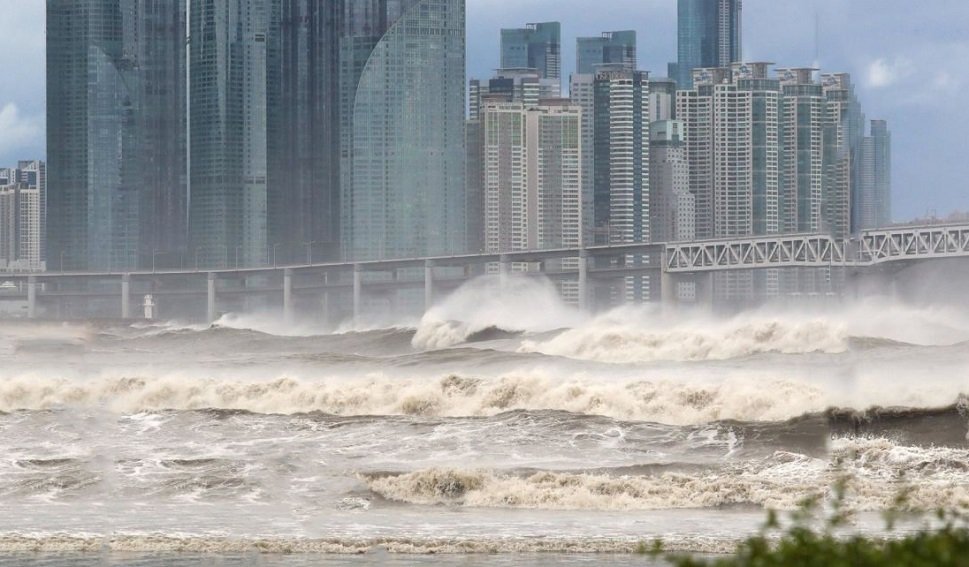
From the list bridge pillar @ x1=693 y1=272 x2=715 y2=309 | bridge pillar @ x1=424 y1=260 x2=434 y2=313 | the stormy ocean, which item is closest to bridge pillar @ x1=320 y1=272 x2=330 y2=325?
bridge pillar @ x1=424 y1=260 x2=434 y2=313

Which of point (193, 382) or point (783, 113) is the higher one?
point (783, 113)

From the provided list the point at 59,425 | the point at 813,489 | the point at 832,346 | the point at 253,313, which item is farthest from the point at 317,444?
the point at 253,313

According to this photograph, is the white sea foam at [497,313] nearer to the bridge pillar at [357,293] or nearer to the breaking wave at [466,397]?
the bridge pillar at [357,293]

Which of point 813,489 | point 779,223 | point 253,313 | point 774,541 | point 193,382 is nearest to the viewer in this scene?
point 774,541

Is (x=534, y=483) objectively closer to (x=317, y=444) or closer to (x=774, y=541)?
(x=774, y=541)

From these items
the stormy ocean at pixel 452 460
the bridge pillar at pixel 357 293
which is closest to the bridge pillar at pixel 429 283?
the bridge pillar at pixel 357 293

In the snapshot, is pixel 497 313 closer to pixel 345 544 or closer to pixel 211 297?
pixel 211 297

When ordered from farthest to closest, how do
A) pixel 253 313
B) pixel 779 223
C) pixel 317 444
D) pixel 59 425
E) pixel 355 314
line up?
pixel 779 223 → pixel 253 313 → pixel 355 314 → pixel 59 425 → pixel 317 444
